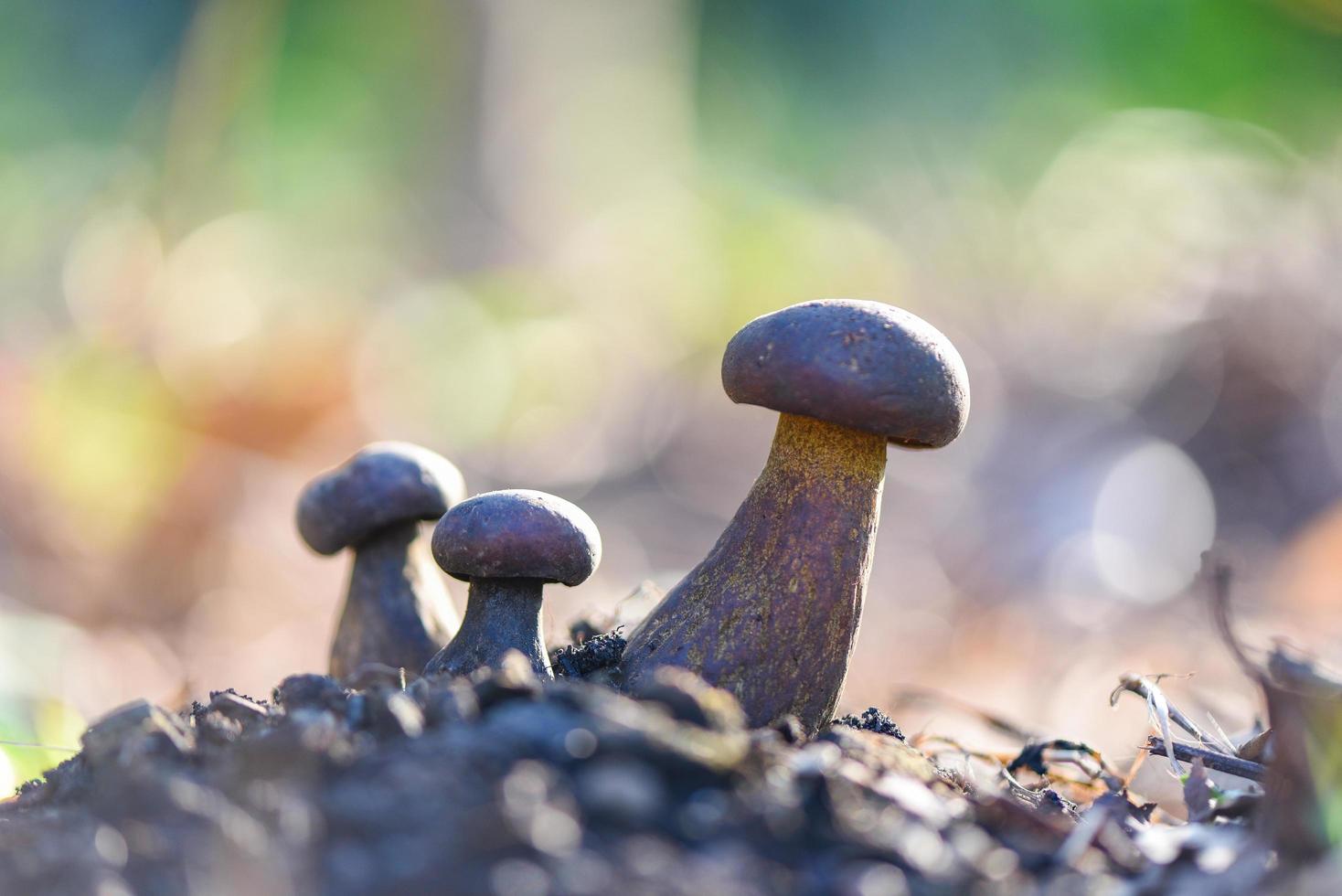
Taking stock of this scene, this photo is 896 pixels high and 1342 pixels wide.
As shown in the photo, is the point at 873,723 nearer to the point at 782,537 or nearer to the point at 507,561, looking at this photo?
the point at 782,537

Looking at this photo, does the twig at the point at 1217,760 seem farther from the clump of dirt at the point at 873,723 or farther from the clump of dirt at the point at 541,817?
the clump of dirt at the point at 873,723

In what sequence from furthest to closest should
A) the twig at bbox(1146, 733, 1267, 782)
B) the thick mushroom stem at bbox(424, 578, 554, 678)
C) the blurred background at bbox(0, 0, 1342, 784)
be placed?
the blurred background at bbox(0, 0, 1342, 784) < the thick mushroom stem at bbox(424, 578, 554, 678) < the twig at bbox(1146, 733, 1267, 782)

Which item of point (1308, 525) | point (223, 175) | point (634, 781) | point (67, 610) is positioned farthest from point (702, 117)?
point (634, 781)

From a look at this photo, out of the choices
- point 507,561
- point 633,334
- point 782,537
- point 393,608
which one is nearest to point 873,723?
point 782,537

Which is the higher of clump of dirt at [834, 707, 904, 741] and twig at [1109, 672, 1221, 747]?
twig at [1109, 672, 1221, 747]

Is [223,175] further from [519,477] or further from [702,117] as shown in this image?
[702,117]

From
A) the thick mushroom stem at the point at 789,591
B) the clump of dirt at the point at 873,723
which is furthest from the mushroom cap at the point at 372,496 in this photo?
the clump of dirt at the point at 873,723

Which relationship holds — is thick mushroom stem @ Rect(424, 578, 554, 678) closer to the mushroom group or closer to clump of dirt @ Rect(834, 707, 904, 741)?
the mushroom group

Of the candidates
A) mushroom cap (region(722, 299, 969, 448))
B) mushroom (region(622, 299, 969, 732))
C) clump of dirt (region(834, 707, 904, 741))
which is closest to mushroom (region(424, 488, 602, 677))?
mushroom (region(622, 299, 969, 732))
